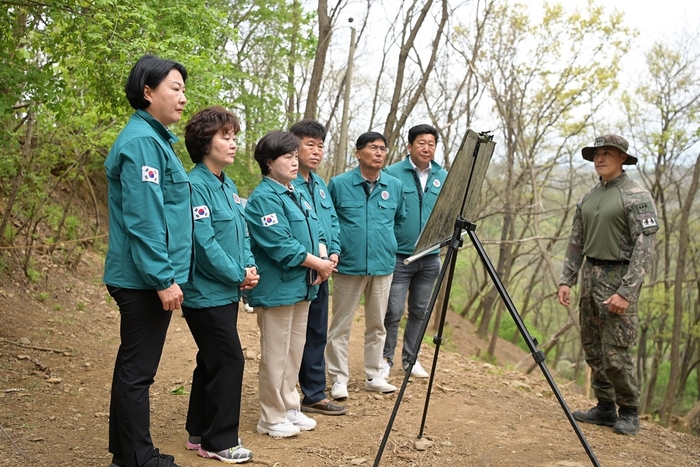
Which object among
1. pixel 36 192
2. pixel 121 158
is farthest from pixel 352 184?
pixel 36 192

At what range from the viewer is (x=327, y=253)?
4.64 m

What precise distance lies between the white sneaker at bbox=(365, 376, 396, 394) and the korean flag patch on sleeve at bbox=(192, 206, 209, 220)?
2.57 metres

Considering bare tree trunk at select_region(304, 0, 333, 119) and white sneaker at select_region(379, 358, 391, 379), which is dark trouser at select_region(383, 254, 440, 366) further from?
bare tree trunk at select_region(304, 0, 333, 119)

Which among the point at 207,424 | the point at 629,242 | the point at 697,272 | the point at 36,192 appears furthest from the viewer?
the point at 697,272

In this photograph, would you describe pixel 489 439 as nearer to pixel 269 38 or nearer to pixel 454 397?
pixel 454 397

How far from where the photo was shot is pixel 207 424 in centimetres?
371

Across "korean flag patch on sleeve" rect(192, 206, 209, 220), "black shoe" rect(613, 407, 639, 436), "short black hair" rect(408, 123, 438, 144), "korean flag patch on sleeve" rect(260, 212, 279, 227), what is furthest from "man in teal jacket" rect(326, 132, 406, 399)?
"black shoe" rect(613, 407, 639, 436)

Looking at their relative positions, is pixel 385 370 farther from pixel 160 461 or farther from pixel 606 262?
pixel 160 461

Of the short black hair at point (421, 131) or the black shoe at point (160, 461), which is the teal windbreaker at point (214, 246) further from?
the short black hair at point (421, 131)

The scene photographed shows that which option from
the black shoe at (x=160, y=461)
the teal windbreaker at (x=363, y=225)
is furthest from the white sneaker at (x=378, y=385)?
the black shoe at (x=160, y=461)

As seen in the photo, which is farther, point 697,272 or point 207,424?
point 697,272

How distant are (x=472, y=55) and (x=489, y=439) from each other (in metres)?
14.8

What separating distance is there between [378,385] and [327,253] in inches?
57.2

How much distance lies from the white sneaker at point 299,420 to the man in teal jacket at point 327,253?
1.20 feet
